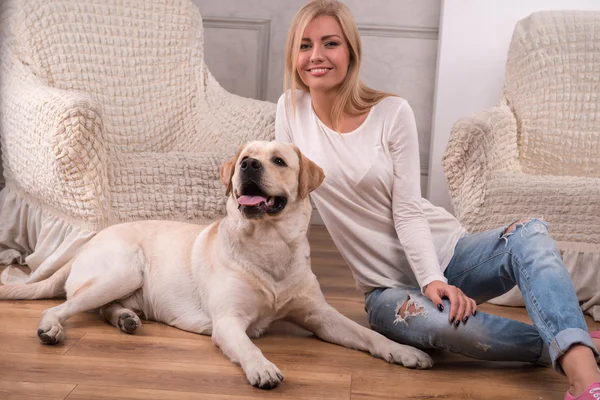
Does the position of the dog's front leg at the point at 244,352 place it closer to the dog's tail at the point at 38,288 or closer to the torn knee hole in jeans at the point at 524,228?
the dog's tail at the point at 38,288

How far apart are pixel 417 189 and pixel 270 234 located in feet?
1.57

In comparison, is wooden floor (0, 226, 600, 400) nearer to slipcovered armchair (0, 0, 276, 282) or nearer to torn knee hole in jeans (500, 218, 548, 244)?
torn knee hole in jeans (500, 218, 548, 244)

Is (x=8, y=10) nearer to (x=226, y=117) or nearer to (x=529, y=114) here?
(x=226, y=117)

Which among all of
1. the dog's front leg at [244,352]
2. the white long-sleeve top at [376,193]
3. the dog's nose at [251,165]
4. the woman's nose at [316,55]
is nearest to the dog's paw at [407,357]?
the white long-sleeve top at [376,193]

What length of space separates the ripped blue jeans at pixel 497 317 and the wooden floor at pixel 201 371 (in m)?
0.08

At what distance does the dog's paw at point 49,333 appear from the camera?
198 cm

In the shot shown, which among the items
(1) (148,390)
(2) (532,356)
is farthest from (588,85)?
(1) (148,390)

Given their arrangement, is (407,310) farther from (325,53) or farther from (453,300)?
(325,53)

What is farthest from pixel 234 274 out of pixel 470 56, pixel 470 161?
pixel 470 56

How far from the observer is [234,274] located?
2.08 metres

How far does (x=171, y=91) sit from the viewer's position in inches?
A: 136

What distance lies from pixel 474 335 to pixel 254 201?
2.32ft

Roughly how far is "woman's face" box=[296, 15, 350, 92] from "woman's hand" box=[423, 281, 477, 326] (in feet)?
2.33

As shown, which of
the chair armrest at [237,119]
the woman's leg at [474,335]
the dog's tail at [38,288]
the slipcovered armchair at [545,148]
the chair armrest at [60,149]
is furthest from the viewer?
the chair armrest at [237,119]
